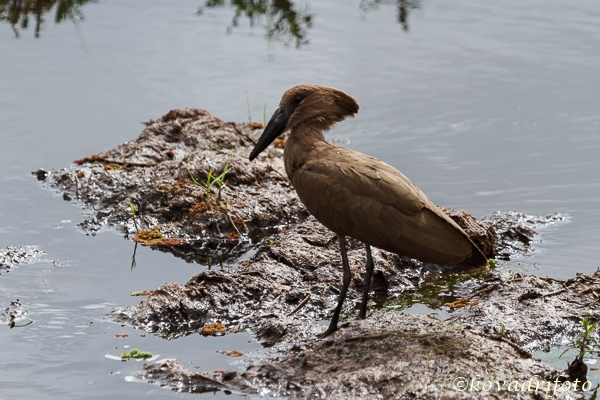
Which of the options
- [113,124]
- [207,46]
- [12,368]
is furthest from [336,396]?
[207,46]

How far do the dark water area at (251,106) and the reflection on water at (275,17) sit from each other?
0.04 metres

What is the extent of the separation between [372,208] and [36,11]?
10871 mm

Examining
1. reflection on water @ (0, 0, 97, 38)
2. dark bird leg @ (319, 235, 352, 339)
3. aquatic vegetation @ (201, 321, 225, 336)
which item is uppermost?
reflection on water @ (0, 0, 97, 38)

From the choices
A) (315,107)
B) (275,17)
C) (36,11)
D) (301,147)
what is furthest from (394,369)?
(36,11)

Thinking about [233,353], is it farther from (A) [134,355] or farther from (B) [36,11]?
(B) [36,11]

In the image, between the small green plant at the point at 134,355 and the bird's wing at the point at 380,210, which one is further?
the small green plant at the point at 134,355

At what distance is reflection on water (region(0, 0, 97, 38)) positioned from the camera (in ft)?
48.1

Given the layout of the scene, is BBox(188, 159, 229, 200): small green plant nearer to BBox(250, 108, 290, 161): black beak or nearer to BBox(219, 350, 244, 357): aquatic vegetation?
BBox(250, 108, 290, 161): black beak

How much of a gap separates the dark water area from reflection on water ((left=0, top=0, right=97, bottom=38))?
0.15ft

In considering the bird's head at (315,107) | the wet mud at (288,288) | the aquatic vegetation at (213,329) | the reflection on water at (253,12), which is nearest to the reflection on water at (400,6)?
the reflection on water at (253,12)

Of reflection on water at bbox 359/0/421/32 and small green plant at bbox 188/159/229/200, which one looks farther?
reflection on water at bbox 359/0/421/32

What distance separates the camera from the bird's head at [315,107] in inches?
265

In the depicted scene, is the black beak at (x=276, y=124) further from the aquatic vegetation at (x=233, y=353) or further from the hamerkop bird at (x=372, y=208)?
the aquatic vegetation at (x=233, y=353)

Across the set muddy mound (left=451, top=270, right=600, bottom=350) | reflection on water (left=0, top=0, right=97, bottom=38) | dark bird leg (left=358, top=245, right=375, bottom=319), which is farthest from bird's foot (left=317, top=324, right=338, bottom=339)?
reflection on water (left=0, top=0, right=97, bottom=38)
